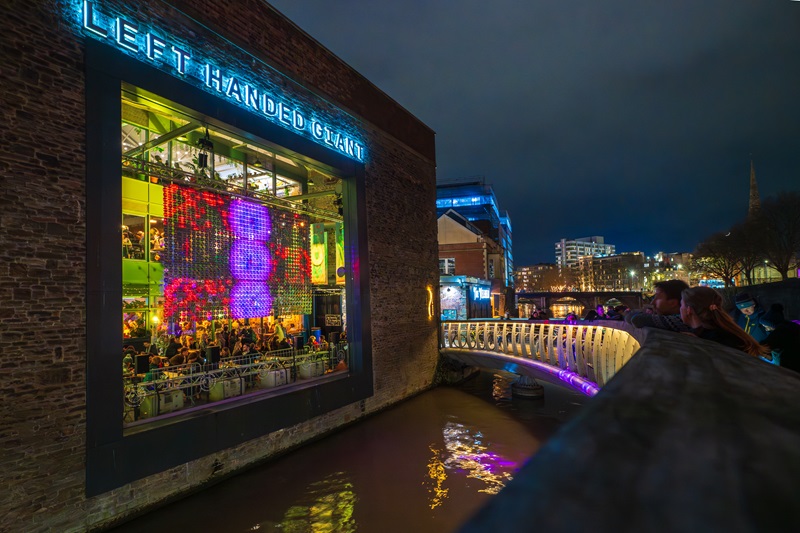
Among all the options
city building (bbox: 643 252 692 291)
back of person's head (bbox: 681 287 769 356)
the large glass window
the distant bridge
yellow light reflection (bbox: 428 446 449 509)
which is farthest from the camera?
city building (bbox: 643 252 692 291)

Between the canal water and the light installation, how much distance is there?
11.9ft

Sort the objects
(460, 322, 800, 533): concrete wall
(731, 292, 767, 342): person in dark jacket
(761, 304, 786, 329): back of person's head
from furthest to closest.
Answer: (731, 292, 767, 342): person in dark jacket, (761, 304, 786, 329): back of person's head, (460, 322, 800, 533): concrete wall

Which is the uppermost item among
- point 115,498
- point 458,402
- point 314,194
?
point 314,194

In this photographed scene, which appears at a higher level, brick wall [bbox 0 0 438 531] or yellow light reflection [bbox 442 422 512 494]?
brick wall [bbox 0 0 438 531]

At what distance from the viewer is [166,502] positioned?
7555mm

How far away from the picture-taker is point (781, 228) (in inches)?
1271

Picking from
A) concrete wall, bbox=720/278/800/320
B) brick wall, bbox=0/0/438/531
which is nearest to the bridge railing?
brick wall, bbox=0/0/438/531

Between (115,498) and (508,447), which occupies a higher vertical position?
(115,498)

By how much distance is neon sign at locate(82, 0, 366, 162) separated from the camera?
722 centimetres

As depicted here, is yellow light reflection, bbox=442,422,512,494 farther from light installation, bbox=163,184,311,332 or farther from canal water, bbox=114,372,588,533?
light installation, bbox=163,184,311,332

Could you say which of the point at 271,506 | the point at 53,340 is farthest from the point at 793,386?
the point at 271,506

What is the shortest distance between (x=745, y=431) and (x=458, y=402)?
51.1 feet

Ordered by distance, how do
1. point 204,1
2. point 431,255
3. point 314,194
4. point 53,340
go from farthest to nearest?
point 431,255, point 314,194, point 204,1, point 53,340

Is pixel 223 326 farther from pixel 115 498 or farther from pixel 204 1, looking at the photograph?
pixel 204 1
